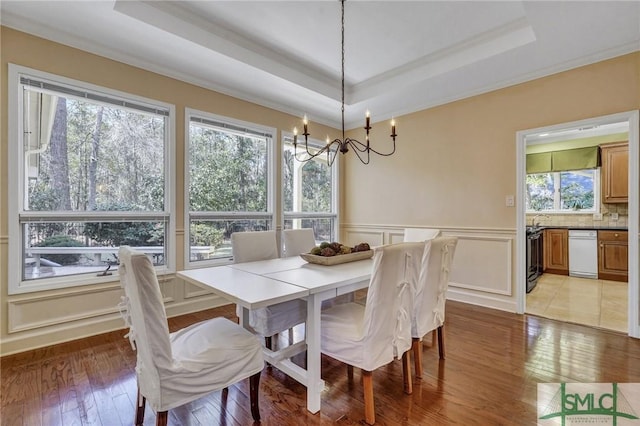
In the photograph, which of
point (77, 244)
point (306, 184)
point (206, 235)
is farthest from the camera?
point (306, 184)

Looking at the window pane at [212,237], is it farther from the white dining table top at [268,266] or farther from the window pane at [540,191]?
the window pane at [540,191]

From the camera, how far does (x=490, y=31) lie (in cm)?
279

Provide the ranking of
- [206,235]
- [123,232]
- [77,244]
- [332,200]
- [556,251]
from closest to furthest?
[77,244] → [123,232] → [206,235] → [332,200] → [556,251]

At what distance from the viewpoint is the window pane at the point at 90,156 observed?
2531 millimetres

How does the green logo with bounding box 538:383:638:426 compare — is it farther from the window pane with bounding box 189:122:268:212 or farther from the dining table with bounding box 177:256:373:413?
the window pane with bounding box 189:122:268:212

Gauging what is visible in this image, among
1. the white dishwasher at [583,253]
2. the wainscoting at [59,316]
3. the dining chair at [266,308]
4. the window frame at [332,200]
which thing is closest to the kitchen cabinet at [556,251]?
the white dishwasher at [583,253]

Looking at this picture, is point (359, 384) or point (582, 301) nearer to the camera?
point (359, 384)

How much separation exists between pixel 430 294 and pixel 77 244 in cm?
315

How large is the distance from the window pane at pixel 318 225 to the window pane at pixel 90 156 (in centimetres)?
189

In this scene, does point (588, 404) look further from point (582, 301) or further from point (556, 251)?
point (556, 251)

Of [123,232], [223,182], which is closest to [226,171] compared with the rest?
[223,182]

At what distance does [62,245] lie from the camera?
2648mm

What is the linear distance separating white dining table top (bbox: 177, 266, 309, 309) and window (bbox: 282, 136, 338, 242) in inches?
93.0

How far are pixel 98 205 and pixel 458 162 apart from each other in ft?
13.6
